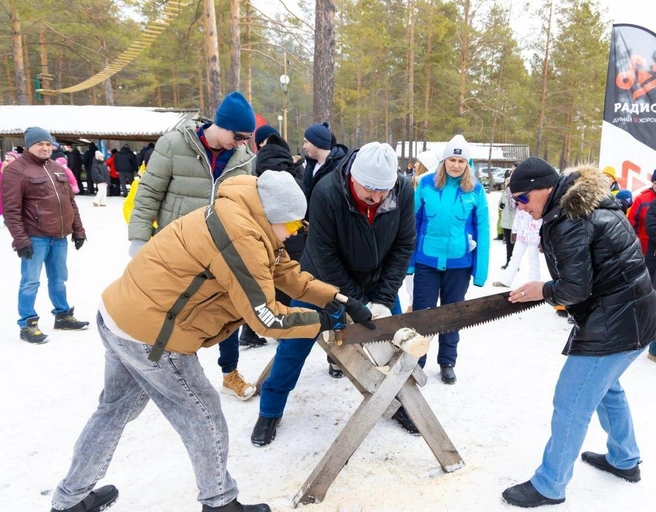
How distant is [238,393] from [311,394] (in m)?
0.58

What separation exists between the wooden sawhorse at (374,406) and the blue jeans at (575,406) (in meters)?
0.53

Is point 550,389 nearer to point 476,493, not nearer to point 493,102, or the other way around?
point 476,493

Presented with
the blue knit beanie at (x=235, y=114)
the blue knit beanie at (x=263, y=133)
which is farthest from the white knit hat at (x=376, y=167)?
the blue knit beanie at (x=263, y=133)

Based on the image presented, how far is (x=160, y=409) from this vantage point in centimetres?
212

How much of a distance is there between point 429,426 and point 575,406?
0.78 meters

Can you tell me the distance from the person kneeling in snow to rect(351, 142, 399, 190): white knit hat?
25.6 inches

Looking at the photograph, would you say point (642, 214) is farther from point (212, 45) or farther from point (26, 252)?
point (212, 45)

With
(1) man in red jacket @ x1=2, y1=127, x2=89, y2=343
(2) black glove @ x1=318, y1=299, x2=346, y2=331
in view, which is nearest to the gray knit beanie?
(2) black glove @ x1=318, y1=299, x2=346, y2=331

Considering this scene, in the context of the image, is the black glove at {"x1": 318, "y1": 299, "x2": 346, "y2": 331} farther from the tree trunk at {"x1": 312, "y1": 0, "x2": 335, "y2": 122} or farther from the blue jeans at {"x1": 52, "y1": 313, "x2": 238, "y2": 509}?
the tree trunk at {"x1": 312, "y1": 0, "x2": 335, "y2": 122}

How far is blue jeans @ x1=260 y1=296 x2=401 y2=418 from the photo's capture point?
2.97 metres

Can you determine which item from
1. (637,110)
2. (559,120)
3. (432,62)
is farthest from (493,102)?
(637,110)

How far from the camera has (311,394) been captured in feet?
12.3

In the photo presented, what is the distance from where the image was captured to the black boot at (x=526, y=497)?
248cm

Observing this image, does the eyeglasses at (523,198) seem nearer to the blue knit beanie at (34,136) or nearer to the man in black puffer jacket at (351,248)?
the man in black puffer jacket at (351,248)
